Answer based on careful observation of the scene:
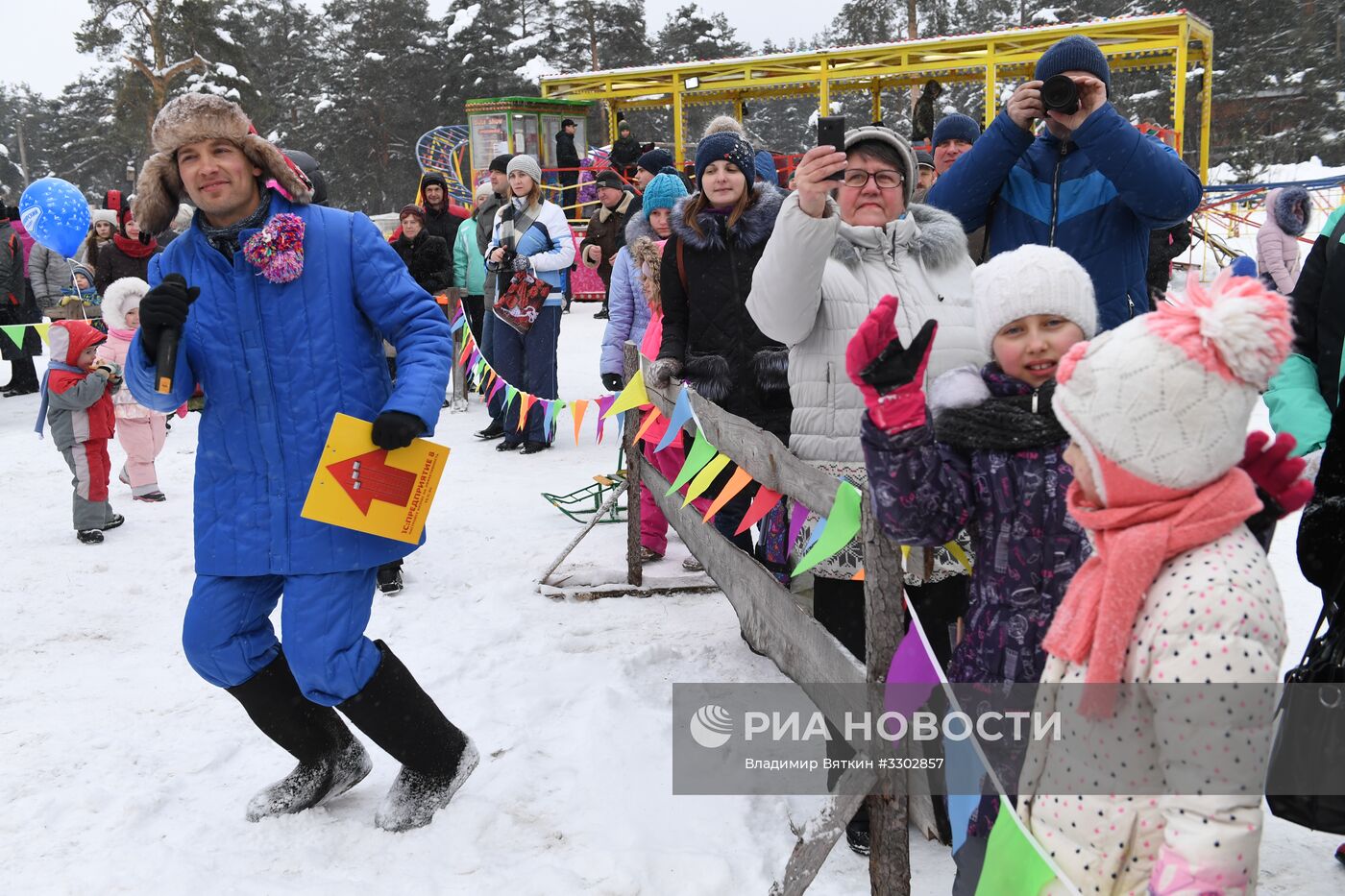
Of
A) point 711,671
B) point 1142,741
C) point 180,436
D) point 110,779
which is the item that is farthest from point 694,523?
point 180,436

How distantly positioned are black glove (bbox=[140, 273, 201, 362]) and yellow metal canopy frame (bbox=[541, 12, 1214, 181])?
13684 millimetres

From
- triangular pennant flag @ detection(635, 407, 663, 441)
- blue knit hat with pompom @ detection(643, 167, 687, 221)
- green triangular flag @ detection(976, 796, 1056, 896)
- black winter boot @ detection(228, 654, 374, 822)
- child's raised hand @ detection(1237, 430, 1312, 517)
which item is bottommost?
black winter boot @ detection(228, 654, 374, 822)

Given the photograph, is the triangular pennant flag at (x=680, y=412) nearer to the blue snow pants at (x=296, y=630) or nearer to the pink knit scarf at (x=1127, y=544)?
the blue snow pants at (x=296, y=630)

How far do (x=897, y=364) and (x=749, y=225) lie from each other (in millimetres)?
2491

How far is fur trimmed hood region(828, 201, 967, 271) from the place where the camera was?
291 centimetres

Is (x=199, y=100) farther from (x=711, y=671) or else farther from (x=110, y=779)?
(x=711, y=671)

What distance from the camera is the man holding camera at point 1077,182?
3104 millimetres

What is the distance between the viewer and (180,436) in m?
10.7

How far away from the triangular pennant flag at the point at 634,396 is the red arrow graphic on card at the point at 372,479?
6.75 ft

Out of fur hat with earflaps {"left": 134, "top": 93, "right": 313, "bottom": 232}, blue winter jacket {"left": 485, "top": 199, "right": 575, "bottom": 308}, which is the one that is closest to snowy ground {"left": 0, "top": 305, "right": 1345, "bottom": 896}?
fur hat with earflaps {"left": 134, "top": 93, "right": 313, "bottom": 232}

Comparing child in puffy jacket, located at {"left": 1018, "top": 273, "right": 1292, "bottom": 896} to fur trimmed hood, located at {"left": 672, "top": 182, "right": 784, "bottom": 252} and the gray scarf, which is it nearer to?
the gray scarf

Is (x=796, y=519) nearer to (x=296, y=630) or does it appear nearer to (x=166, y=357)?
(x=296, y=630)

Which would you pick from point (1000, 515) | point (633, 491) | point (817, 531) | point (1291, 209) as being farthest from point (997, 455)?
point (1291, 209)

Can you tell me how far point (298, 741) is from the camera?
334 cm
